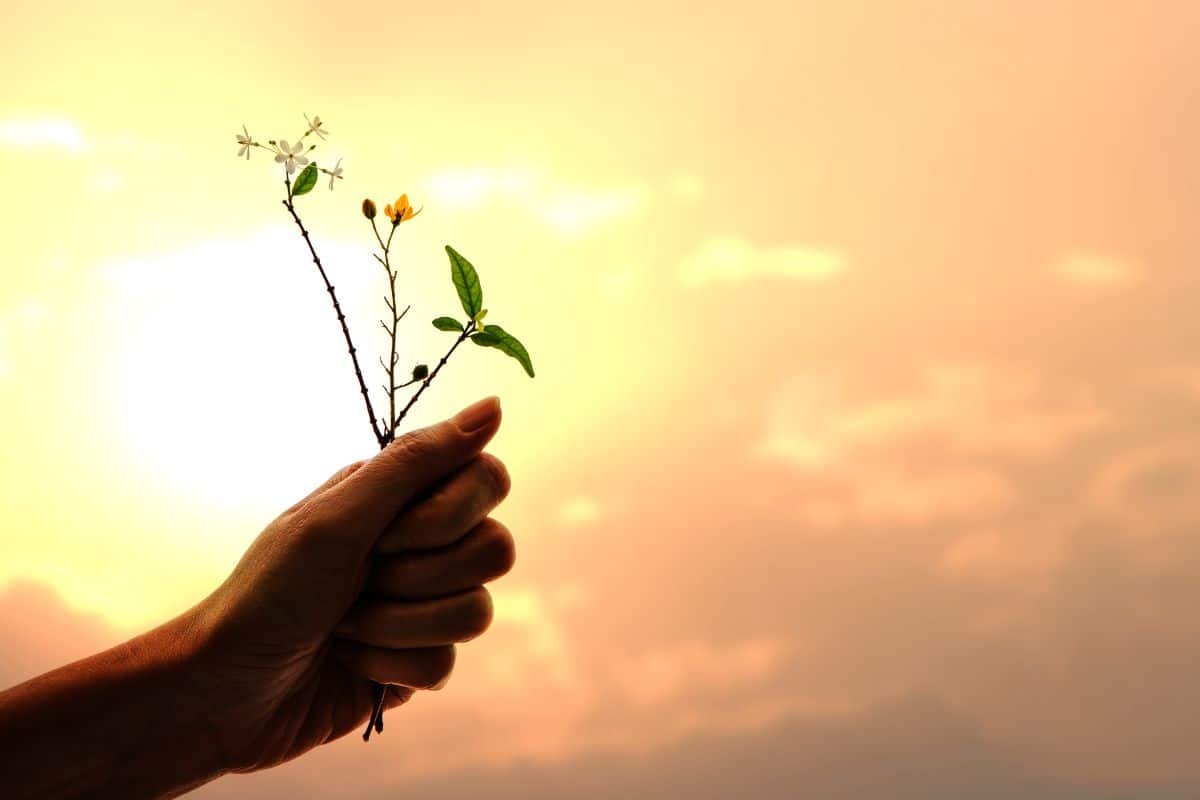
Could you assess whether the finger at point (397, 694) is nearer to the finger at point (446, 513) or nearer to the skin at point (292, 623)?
the skin at point (292, 623)

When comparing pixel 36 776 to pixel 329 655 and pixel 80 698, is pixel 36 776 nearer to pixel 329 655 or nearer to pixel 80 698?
pixel 80 698

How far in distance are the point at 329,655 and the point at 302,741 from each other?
0.68 ft

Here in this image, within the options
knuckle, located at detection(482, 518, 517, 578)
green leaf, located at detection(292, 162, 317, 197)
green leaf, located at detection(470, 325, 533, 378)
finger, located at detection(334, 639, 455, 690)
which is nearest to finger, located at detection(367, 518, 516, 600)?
knuckle, located at detection(482, 518, 517, 578)

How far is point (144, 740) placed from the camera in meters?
2.13

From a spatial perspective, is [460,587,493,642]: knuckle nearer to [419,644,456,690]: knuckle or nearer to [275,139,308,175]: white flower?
[419,644,456,690]: knuckle

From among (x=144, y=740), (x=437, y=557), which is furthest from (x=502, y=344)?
(x=144, y=740)

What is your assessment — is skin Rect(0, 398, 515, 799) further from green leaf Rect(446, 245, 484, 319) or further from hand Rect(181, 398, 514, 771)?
green leaf Rect(446, 245, 484, 319)

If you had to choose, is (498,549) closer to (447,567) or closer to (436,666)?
(447,567)

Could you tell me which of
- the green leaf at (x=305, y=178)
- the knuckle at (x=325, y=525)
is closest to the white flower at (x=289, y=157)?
the green leaf at (x=305, y=178)

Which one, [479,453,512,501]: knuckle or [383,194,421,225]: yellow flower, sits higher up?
[383,194,421,225]: yellow flower

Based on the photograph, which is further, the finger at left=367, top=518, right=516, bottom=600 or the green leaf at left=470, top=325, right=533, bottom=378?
the finger at left=367, top=518, right=516, bottom=600

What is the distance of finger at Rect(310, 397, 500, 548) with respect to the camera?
204 cm

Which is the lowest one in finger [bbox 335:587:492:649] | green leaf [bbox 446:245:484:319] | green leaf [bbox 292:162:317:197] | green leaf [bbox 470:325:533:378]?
finger [bbox 335:587:492:649]

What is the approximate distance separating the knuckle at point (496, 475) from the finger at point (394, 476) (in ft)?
0.17
